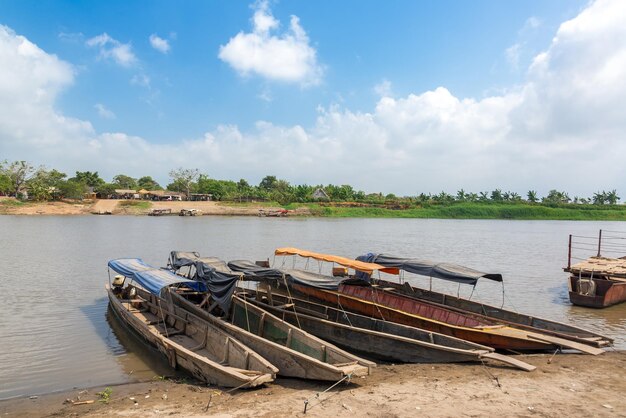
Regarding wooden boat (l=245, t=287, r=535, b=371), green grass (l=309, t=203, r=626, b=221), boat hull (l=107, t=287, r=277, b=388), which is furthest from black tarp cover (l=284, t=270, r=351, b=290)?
green grass (l=309, t=203, r=626, b=221)

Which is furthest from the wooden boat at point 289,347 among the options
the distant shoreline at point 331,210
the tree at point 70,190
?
the tree at point 70,190

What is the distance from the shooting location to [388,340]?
10836mm

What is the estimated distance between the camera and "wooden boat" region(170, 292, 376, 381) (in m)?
8.64

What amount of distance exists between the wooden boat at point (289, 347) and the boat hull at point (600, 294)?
1270cm

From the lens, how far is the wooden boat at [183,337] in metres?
8.85

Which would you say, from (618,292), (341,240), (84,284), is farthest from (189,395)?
(341,240)

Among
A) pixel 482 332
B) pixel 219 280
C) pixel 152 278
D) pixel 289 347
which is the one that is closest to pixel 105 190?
pixel 152 278

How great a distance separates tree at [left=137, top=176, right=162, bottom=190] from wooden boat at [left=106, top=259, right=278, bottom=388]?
112 meters

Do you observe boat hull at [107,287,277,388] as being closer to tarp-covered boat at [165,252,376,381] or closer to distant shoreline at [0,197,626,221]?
tarp-covered boat at [165,252,376,381]

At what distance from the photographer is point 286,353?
30.3 ft

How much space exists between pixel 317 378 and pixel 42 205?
86.3 meters

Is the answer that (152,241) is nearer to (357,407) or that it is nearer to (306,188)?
(357,407)

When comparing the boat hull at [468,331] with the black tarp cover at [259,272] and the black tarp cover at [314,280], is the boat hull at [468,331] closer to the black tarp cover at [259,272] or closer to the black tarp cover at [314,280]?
the black tarp cover at [314,280]

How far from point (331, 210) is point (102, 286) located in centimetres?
7470
